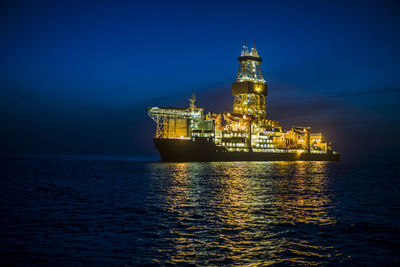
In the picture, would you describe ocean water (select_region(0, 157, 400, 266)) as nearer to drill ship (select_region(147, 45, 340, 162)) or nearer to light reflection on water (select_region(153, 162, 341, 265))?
light reflection on water (select_region(153, 162, 341, 265))

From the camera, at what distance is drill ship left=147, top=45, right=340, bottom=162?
9562 centimetres

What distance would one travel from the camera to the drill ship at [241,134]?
314 feet

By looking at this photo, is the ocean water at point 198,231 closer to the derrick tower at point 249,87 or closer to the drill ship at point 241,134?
the drill ship at point 241,134

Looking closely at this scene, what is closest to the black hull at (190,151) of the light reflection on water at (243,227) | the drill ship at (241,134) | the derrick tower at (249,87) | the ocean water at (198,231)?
the drill ship at (241,134)

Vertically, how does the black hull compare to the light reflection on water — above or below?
above

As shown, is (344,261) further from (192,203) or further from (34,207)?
(34,207)

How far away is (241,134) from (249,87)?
33.5 m

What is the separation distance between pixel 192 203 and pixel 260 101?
12360 cm

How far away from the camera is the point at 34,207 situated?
939 inches

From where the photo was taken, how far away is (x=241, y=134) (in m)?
113

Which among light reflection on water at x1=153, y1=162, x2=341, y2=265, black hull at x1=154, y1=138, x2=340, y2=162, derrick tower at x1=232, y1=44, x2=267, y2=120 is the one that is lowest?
light reflection on water at x1=153, y1=162, x2=341, y2=265

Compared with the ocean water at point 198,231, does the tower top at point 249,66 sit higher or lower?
higher

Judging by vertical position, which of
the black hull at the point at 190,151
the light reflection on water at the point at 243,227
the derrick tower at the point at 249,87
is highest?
the derrick tower at the point at 249,87

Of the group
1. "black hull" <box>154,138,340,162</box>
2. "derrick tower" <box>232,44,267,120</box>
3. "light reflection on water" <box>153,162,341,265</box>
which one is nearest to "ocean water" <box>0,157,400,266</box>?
"light reflection on water" <box>153,162,341,265</box>
